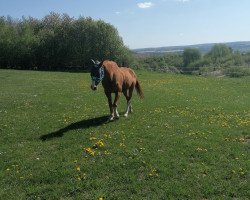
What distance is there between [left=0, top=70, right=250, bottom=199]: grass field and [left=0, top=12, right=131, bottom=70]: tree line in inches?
1701

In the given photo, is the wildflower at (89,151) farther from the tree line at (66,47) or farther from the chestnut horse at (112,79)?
the tree line at (66,47)

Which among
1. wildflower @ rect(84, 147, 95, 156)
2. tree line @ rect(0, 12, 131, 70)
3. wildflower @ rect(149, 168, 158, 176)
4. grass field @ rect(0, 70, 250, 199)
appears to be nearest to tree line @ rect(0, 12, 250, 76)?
tree line @ rect(0, 12, 131, 70)

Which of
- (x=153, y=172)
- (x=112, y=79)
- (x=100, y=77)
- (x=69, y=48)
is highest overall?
(x=69, y=48)

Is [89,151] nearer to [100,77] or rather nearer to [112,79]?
[100,77]

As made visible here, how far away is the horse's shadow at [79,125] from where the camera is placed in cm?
1421

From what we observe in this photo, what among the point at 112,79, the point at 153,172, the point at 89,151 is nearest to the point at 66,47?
the point at 112,79

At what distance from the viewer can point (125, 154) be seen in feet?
38.8

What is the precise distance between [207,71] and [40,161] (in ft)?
184

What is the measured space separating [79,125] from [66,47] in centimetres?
4965

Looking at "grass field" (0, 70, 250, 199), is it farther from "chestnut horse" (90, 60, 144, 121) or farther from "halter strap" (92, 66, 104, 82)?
"halter strap" (92, 66, 104, 82)

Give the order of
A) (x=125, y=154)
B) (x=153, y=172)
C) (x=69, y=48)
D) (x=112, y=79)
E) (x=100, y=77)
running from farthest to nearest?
1. (x=69, y=48)
2. (x=112, y=79)
3. (x=100, y=77)
4. (x=125, y=154)
5. (x=153, y=172)

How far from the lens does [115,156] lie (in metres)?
11.6

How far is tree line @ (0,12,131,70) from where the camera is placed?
62.2 meters

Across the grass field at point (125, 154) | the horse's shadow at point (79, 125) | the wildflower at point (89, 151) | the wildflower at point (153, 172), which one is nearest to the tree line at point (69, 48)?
the grass field at point (125, 154)
